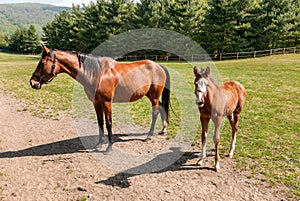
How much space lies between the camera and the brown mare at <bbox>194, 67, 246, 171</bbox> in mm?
3693

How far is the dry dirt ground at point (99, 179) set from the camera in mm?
3816

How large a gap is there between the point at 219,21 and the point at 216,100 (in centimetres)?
Answer: 3352

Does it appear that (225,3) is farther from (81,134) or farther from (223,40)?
(81,134)

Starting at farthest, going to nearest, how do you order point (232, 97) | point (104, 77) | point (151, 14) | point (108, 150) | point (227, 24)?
point (151, 14) → point (227, 24) → point (108, 150) → point (104, 77) → point (232, 97)

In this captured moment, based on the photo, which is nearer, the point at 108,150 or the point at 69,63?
the point at 69,63

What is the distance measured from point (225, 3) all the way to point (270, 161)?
1296 inches

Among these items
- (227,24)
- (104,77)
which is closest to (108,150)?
(104,77)

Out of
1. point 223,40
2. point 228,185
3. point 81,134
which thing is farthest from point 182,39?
point 228,185

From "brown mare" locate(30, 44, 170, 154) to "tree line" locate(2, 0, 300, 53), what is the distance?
3084 cm

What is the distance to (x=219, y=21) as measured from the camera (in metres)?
34.4

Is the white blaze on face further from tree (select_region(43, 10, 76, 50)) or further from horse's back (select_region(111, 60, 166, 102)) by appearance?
tree (select_region(43, 10, 76, 50))

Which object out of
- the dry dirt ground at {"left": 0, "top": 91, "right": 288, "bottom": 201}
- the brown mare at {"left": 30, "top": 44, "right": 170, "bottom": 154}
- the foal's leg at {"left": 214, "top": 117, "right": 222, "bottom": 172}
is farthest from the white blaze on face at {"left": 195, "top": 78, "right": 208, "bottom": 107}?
the brown mare at {"left": 30, "top": 44, "right": 170, "bottom": 154}

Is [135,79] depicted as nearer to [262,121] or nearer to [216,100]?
[216,100]

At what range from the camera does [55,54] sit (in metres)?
4.79
